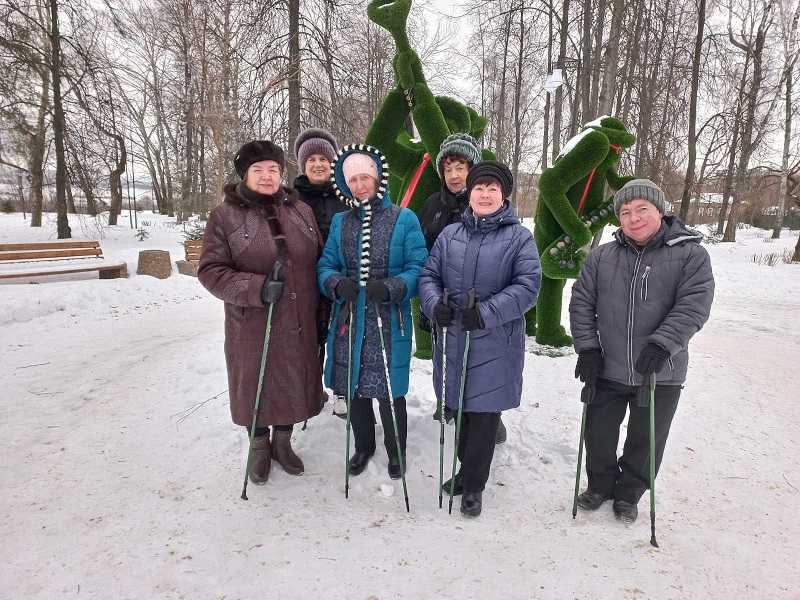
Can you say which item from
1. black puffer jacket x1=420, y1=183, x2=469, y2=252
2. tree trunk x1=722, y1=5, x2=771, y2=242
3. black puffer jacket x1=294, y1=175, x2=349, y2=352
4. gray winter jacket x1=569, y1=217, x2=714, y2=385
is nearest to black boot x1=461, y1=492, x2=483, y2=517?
gray winter jacket x1=569, y1=217, x2=714, y2=385

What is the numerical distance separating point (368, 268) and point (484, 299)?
667mm

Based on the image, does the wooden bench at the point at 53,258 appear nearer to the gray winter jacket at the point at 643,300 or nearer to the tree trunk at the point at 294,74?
the tree trunk at the point at 294,74

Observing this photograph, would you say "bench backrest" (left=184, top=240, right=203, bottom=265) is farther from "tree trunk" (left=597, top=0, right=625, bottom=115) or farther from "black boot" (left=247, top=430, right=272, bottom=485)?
"tree trunk" (left=597, top=0, right=625, bottom=115)

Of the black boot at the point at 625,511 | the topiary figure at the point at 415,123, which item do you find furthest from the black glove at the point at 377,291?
the topiary figure at the point at 415,123

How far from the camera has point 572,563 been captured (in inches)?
82.0

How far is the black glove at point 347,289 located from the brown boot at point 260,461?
1.06 m

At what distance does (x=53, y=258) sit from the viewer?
8.27 metres

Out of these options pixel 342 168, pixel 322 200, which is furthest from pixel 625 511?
pixel 322 200

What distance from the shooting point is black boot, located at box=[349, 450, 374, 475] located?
9.03 ft

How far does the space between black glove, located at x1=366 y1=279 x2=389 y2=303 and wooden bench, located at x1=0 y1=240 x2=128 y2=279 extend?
753 centimetres

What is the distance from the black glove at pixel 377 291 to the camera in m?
2.34

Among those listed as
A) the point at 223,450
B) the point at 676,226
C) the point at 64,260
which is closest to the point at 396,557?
the point at 223,450

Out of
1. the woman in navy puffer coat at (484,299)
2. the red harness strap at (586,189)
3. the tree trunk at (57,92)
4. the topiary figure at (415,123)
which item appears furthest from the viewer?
the tree trunk at (57,92)

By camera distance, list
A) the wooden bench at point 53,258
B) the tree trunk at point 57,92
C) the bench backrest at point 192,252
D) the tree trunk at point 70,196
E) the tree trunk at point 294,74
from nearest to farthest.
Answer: the wooden bench at point 53,258
the tree trunk at point 294,74
the tree trunk at point 57,92
the bench backrest at point 192,252
the tree trunk at point 70,196
